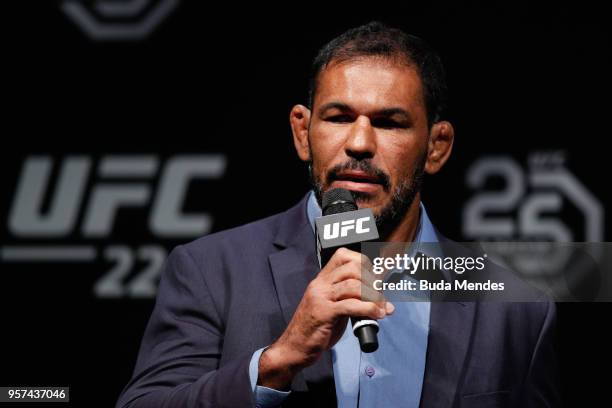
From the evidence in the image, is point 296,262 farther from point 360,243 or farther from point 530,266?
point 530,266

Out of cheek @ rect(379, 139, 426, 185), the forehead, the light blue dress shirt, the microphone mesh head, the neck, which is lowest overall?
the light blue dress shirt

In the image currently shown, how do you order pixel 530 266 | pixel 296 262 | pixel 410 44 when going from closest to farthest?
1. pixel 296 262
2. pixel 410 44
3. pixel 530 266

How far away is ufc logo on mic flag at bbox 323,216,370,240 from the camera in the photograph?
1568mm

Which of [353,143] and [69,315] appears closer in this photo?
[353,143]

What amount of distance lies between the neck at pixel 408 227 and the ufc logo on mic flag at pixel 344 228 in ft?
1.97

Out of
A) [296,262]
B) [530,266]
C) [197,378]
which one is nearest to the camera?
[197,378]

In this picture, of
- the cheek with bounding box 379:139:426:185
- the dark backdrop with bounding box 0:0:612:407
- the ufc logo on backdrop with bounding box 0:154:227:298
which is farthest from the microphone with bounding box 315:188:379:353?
the ufc logo on backdrop with bounding box 0:154:227:298

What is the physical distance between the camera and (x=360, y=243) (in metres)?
1.57

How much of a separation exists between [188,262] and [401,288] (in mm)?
540

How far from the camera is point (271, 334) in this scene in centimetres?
188

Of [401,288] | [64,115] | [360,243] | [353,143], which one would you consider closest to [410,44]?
[353,143]

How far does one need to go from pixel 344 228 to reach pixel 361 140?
1.38ft

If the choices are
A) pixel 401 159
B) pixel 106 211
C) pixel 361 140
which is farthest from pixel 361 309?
pixel 106 211

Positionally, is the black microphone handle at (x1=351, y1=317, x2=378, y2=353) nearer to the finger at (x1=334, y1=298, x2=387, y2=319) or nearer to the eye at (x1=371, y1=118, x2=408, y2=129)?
the finger at (x1=334, y1=298, x2=387, y2=319)
